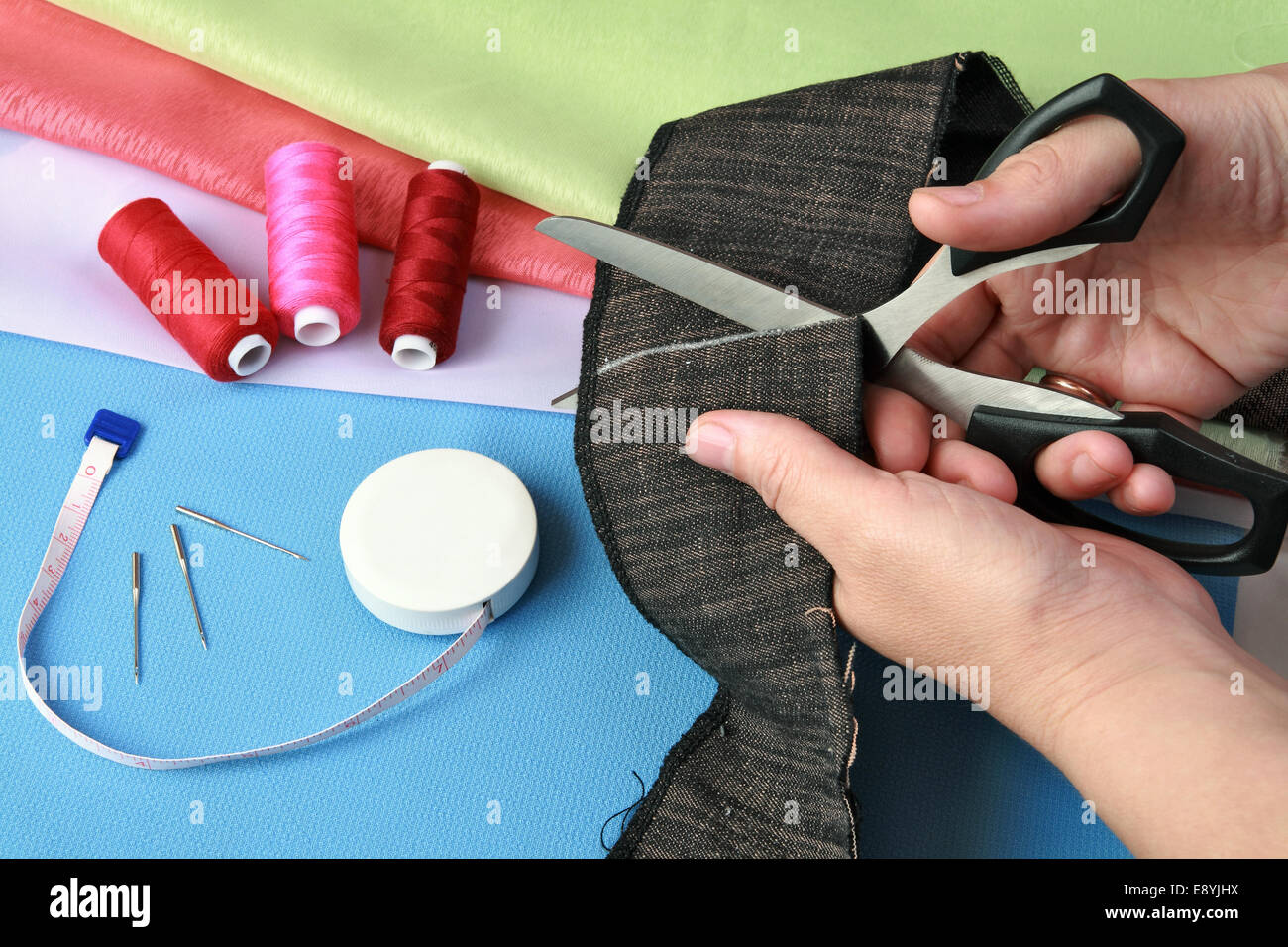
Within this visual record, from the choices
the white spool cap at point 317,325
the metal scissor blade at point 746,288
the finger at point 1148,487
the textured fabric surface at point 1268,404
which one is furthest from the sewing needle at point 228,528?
the textured fabric surface at point 1268,404

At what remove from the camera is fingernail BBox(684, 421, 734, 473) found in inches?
41.3

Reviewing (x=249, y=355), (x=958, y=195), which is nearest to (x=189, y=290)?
(x=249, y=355)

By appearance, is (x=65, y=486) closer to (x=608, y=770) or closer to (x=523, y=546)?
(x=523, y=546)

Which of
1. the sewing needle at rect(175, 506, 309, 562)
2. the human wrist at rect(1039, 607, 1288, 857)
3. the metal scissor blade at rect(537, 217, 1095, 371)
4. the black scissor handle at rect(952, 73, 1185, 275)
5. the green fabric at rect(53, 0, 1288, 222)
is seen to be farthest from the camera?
the green fabric at rect(53, 0, 1288, 222)

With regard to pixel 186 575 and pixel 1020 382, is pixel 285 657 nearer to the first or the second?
pixel 186 575

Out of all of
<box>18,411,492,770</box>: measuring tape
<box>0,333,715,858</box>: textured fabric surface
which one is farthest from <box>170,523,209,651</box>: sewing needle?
<box>18,411,492,770</box>: measuring tape

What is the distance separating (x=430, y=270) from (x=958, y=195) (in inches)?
27.5

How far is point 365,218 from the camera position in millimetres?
1510

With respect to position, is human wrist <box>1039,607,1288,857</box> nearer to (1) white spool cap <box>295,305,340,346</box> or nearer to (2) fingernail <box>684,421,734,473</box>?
(2) fingernail <box>684,421,734,473</box>

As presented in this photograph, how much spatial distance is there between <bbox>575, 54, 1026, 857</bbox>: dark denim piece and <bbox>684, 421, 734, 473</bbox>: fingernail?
0.07 m

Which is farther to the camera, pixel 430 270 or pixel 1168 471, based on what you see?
pixel 430 270

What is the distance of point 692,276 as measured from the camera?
1.12 metres
